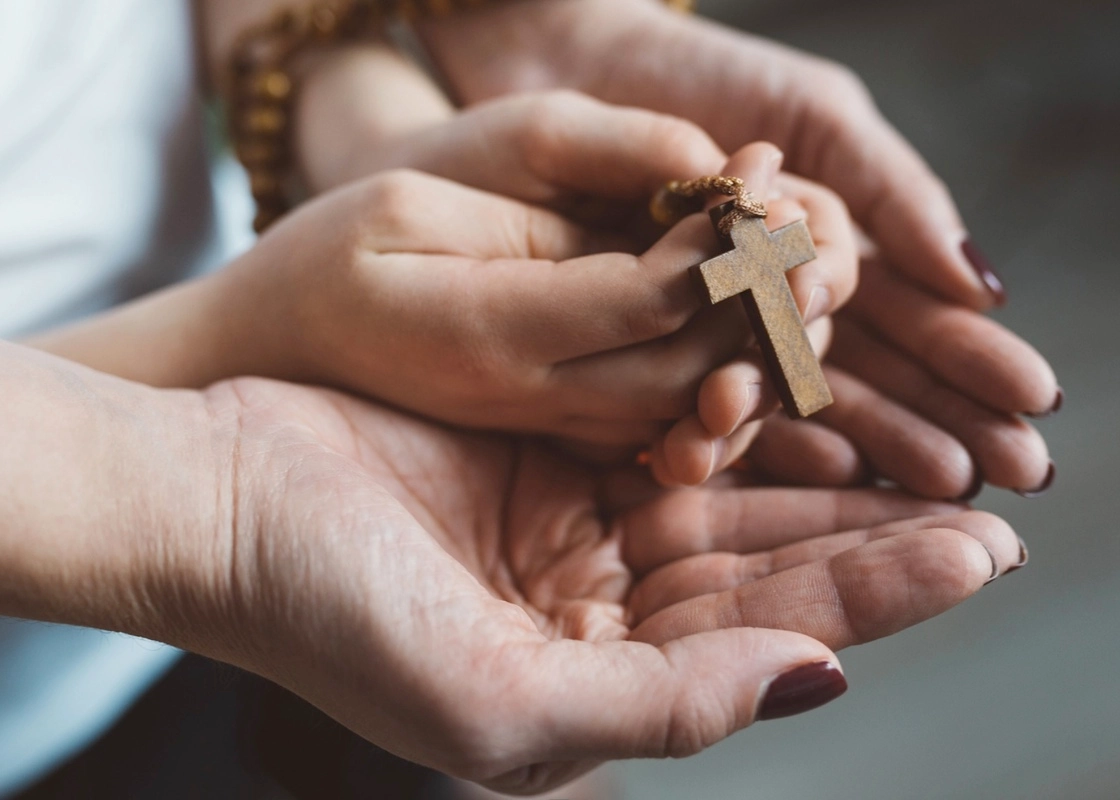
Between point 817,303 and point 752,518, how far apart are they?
19 centimetres

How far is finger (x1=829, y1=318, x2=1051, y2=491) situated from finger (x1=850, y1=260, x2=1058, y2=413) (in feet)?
0.04

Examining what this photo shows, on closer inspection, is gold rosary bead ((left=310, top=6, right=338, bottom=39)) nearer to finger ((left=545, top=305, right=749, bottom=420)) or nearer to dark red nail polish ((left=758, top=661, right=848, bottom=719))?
finger ((left=545, top=305, right=749, bottom=420))

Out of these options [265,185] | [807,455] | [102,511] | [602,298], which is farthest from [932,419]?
[265,185]

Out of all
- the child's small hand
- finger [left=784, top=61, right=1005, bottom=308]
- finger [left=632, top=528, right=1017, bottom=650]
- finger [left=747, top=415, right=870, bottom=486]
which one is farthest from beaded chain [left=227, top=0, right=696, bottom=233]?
finger [left=632, top=528, right=1017, bottom=650]

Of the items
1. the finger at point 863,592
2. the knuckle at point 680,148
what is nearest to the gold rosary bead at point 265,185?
the knuckle at point 680,148

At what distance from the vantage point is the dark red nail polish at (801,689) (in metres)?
0.55

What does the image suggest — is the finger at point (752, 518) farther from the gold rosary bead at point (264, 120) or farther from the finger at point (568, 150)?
the gold rosary bead at point (264, 120)

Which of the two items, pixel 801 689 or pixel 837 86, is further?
pixel 837 86

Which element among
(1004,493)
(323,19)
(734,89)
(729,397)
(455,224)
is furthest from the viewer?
(1004,493)

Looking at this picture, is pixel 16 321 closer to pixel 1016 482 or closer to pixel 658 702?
pixel 658 702

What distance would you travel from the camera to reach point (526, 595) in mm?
762

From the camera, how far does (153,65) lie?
1047 mm

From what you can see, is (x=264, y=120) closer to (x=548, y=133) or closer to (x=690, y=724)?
(x=548, y=133)

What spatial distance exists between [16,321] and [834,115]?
89cm
